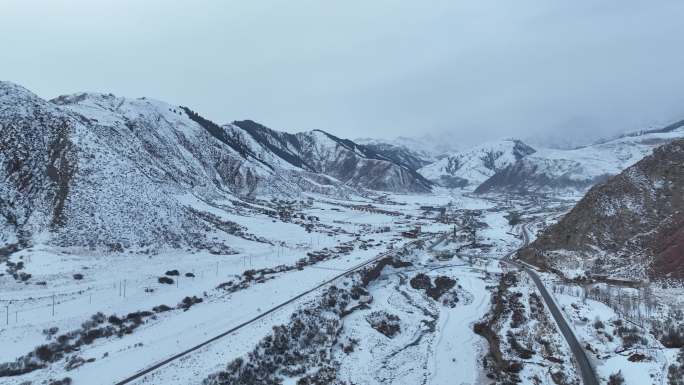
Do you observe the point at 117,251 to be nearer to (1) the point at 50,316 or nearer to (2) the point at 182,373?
(1) the point at 50,316

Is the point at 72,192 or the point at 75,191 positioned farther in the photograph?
the point at 75,191

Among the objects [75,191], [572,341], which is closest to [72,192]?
[75,191]

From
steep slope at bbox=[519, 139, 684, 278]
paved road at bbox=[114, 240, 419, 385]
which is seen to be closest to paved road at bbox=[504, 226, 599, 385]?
steep slope at bbox=[519, 139, 684, 278]

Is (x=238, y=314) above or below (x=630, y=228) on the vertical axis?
below

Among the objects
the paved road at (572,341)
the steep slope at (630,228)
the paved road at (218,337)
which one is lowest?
the paved road at (572,341)

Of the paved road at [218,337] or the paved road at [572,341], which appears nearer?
the paved road at [218,337]

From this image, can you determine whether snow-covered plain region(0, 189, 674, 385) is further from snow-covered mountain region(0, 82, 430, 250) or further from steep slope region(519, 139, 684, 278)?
steep slope region(519, 139, 684, 278)

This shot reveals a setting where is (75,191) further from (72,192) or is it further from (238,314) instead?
(238,314)

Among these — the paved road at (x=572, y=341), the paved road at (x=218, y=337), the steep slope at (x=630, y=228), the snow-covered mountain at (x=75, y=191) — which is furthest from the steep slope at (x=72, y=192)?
the steep slope at (x=630, y=228)

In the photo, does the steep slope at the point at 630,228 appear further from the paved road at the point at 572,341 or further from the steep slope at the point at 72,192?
the steep slope at the point at 72,192

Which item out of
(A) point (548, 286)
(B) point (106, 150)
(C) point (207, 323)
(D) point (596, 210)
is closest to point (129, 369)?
(C) point (207, 323)
